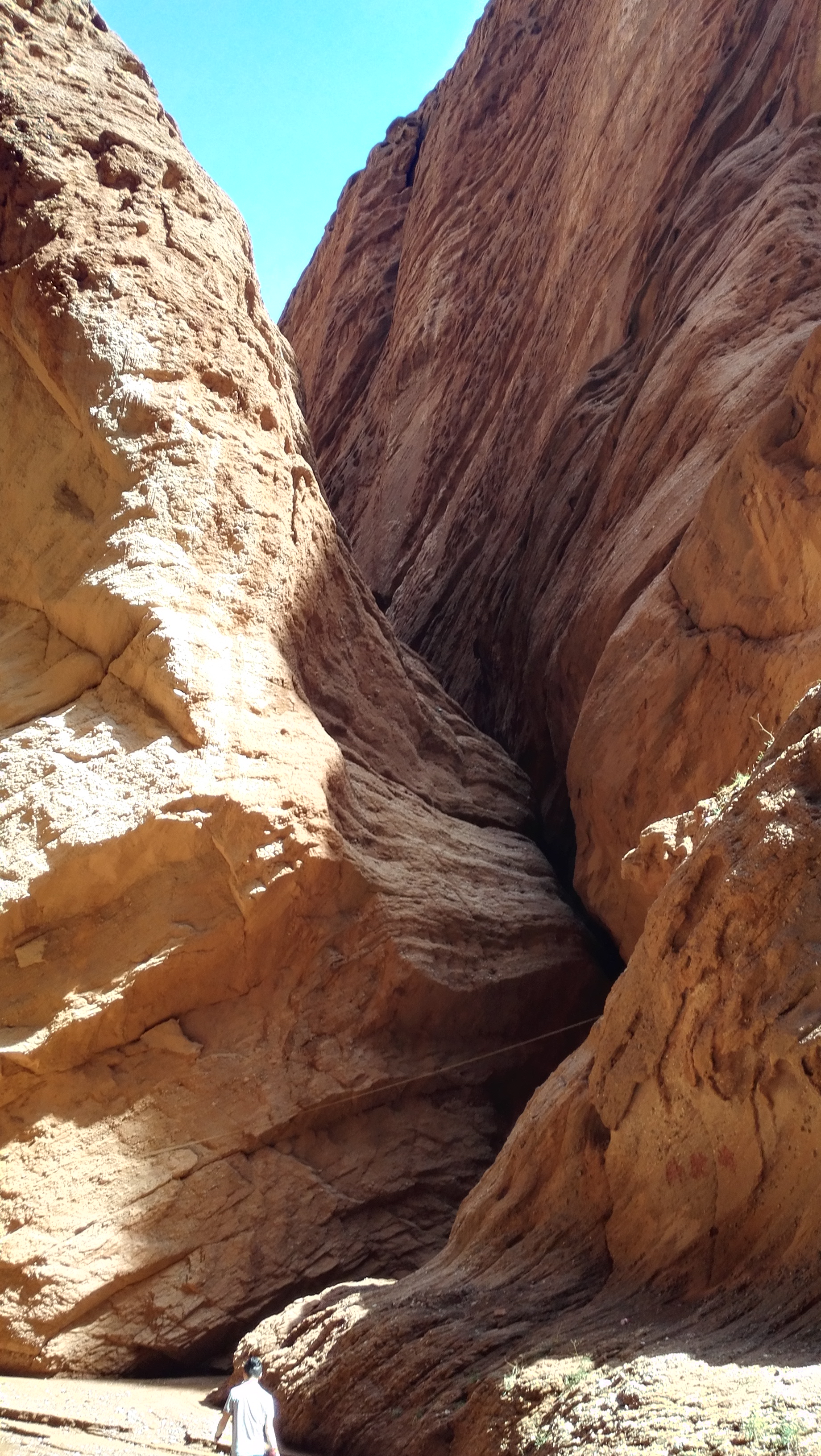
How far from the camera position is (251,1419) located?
4.89 meters

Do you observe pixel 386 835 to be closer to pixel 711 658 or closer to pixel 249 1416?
pixel 711 658

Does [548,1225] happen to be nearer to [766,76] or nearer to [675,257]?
[675,257]

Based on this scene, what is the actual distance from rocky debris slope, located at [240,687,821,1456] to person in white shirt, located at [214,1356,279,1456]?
24.2 inches

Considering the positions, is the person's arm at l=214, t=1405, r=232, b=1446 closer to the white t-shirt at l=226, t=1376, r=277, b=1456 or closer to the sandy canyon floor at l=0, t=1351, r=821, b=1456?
the white t-shirt at l=226, t=1376, r=277, b=1456

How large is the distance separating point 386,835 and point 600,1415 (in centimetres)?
575

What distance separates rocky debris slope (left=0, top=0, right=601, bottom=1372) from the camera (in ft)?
24.8

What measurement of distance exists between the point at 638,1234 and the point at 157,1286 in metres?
3.44

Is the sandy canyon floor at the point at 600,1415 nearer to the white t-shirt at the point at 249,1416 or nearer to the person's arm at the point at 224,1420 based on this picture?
the person's arm at the point at 224,1420

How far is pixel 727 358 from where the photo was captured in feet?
34.6

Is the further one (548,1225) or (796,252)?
(796,252)

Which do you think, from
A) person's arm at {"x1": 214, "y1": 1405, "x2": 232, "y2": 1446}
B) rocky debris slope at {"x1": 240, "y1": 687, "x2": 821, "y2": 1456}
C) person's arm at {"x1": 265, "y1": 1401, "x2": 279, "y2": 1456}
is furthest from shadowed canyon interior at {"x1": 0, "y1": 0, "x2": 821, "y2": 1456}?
person's arm at {"x1": 214, "y1": 1405, "x2": 232, "y2": 1446}

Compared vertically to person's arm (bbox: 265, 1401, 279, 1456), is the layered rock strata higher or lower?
higher

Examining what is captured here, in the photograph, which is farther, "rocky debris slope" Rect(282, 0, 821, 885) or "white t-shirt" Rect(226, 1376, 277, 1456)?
"rocky debris slope" Rect(282, 0, 821, 885)

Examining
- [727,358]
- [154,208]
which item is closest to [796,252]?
[727,358]
